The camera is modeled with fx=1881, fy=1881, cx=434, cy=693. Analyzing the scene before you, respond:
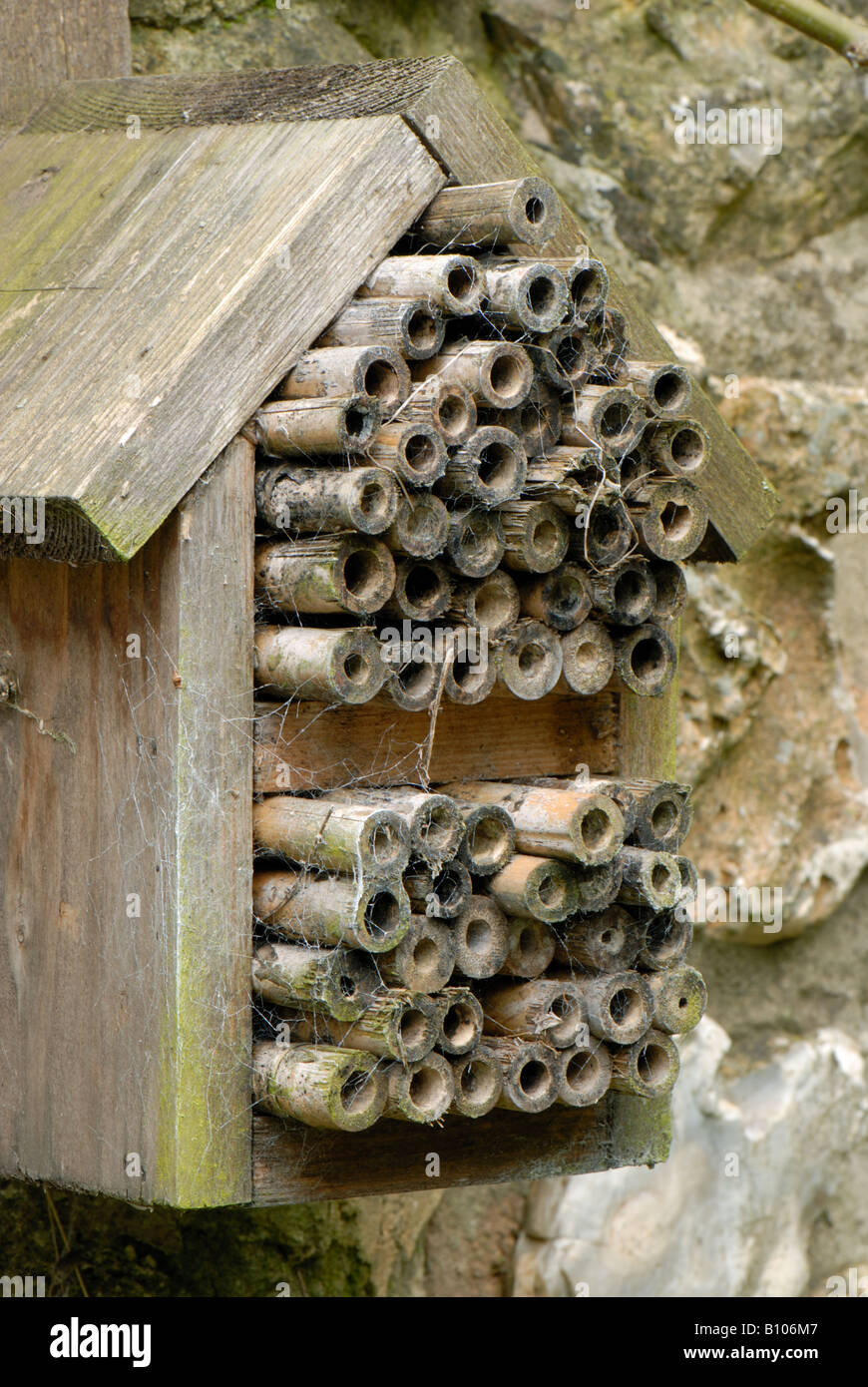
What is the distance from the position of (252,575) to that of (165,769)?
0.25 meters

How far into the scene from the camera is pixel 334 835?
6.92ft

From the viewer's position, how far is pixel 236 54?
3.09 metres

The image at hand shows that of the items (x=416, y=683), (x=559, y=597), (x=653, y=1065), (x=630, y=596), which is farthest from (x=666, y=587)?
(x=653, y=1065)

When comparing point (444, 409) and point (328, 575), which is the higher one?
point (444, 409)

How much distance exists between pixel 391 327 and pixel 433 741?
1.72ft

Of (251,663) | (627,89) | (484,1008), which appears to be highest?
(627,89)

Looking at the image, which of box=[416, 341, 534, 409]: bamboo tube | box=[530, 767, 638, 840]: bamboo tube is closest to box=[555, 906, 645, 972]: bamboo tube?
box=[530, 767, 638, 840]: bamboo tube

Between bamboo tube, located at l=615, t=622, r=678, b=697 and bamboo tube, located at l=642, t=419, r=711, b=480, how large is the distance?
0.20 m

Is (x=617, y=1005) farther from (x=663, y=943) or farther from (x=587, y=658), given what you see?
(x=587, y=658)

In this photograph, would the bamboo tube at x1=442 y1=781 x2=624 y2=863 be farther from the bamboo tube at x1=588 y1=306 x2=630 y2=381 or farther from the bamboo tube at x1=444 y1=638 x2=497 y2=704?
the bamboo tube at x1=588 y1=306 x2=630 y2=381

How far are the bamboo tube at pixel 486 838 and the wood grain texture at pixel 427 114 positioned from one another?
1.90 feet

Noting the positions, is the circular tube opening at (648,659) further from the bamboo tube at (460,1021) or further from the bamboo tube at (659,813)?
the bamboo tube at (460,1021)
